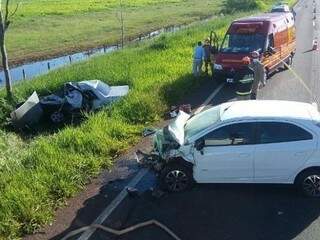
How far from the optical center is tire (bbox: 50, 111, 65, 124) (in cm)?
1739

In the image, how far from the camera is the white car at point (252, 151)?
9.23 meters

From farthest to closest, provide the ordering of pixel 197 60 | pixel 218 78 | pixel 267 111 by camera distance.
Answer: pixel 197 60 < pixel 218 78 < pixel 267 111

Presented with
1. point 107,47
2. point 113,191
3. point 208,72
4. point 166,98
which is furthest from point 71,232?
point 107,47

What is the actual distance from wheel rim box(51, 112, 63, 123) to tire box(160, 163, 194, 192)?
838cm

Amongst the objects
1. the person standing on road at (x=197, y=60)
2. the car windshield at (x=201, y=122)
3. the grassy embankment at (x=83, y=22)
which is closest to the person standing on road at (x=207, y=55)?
the person standing on road at (x=197, y=60)

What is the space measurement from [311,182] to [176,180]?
2381 mm

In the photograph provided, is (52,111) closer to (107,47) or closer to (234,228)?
(234,228)

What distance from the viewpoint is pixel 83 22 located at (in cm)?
5734

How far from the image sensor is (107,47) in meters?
42.7

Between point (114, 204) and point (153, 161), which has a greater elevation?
point (153, 161)

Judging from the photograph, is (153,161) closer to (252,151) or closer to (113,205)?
(113,205)

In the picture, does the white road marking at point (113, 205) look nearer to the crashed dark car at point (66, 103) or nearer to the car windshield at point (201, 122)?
the car windshield at point (201, 122)

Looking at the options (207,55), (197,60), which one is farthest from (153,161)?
(207,55)

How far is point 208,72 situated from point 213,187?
11.7 meters
